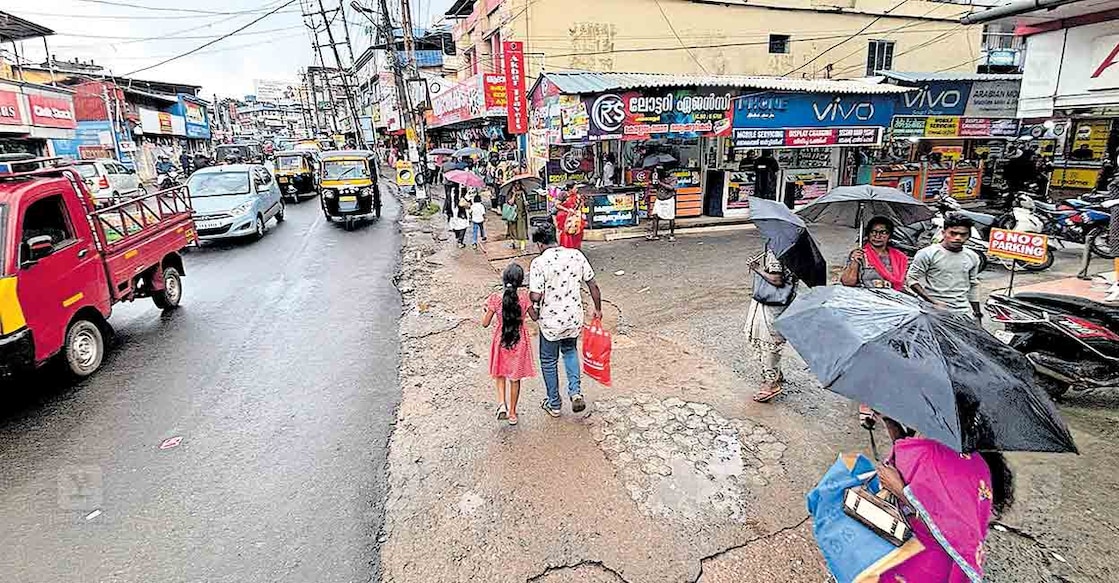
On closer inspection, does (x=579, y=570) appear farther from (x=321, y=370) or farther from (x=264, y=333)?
(x=264, y=333)

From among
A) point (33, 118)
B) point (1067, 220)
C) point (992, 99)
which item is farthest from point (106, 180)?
point (992, 99)

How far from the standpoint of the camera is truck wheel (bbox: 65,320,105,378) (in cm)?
579

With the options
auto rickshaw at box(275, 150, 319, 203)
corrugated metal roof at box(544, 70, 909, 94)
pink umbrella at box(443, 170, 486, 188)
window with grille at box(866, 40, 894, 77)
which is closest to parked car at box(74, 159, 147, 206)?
auto rickshaw at box(275, 150, 319, 203)

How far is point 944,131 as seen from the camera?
48.2 feet

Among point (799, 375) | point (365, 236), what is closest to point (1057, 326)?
point (799, 375)

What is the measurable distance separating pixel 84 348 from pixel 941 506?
7.54 m

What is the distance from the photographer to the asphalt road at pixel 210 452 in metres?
3.42

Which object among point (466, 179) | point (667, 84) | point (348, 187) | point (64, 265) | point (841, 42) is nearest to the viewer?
point (64, 265)

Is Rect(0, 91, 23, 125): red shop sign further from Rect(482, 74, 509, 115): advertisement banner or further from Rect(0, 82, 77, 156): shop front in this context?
Rect(482, 74, 509, 115): advertisement banner

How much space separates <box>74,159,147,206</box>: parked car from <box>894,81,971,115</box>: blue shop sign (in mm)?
20302

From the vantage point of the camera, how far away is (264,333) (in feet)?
24.0

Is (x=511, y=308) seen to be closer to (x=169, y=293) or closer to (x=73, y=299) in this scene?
(x=73, y=299)

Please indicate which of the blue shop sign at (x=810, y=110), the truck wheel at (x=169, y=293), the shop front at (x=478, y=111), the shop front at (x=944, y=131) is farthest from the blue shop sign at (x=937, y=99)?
the truck wheel at (x=169, y=293)

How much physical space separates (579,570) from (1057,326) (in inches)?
173
